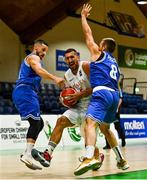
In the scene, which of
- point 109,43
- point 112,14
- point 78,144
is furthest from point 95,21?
point 109,43

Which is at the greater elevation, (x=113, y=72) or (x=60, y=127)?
(x=113, y=72)

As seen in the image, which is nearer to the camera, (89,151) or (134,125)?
(89,151)

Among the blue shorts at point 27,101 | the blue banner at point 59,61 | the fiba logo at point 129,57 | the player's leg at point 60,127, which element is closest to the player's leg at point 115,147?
the player's leg at point 60,127

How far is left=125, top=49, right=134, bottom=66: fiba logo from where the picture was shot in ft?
81.5

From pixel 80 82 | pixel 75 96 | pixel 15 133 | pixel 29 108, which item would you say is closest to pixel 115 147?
pixel 75 96

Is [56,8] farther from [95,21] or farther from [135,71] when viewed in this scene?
[135,71]

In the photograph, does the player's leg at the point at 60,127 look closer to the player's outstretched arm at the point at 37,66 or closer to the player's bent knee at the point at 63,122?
the player's bent knee at the point at 63,122

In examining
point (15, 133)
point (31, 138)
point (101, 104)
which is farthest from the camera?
point (15, 133)

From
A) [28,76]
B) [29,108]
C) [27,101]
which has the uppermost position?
[28,76]

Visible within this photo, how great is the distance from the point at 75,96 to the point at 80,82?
12.4 inches

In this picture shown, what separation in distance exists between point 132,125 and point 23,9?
22.3 feet

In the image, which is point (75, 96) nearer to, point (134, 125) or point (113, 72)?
point (113, 72)

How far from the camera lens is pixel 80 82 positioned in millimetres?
6930

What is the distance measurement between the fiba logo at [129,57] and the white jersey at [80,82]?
59.3 feet
